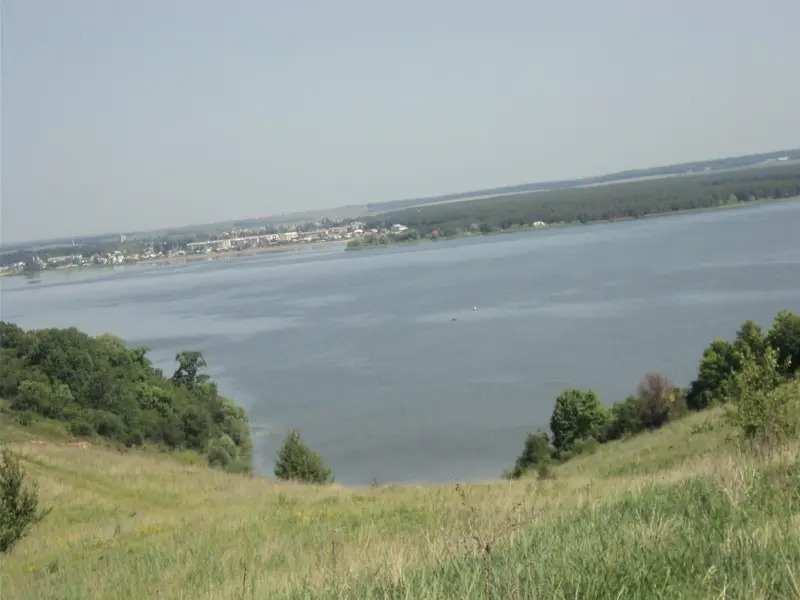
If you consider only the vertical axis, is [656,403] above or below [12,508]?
below

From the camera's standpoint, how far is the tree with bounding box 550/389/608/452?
112ft

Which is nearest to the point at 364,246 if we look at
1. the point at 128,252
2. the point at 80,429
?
the point at 128,252

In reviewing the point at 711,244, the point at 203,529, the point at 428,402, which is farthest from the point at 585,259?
the point at 203,529

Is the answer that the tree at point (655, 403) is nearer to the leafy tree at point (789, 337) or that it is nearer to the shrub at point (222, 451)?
A: the leafy tree at point (789, 337)

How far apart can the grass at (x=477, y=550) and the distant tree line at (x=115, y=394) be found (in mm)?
23856

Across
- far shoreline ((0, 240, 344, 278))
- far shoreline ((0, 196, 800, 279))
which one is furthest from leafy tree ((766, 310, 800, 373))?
far shoreline ((0, 240, 344, 278))

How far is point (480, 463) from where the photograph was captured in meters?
31.1

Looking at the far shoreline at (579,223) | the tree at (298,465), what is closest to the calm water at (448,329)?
the tree at (298,465)

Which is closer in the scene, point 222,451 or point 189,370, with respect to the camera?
Result: point 222,451

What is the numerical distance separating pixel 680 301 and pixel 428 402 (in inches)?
1044

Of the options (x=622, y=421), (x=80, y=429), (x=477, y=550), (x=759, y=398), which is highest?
(x=477, y=550)

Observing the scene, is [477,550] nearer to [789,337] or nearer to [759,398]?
[759,398]

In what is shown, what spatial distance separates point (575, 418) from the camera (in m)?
34.1

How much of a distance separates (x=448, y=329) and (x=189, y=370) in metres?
19.7
